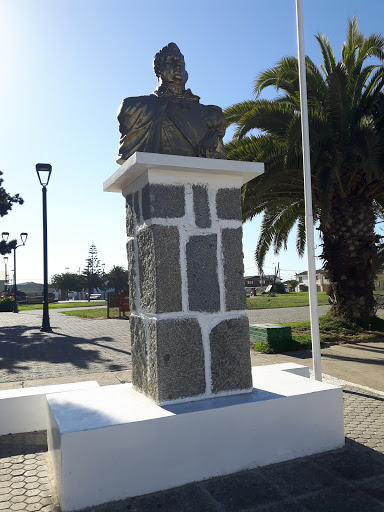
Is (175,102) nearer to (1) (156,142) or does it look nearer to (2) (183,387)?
(1) (156,142)

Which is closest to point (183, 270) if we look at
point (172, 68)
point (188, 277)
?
point (188, 277)

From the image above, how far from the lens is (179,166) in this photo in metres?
2.91

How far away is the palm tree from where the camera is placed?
9.21 meters

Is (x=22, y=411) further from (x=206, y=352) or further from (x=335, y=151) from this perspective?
(x=335, y=151)

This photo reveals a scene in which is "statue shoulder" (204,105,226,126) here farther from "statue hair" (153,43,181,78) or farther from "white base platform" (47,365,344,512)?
"white base platform" (47,365,344,512)

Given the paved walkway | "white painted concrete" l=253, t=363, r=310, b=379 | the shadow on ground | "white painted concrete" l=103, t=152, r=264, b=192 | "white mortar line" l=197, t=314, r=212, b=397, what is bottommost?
the shadow on ground

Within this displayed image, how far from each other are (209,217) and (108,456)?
1.69 meters

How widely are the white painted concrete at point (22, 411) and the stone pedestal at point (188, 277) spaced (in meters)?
1.15

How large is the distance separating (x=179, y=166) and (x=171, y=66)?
1.03m

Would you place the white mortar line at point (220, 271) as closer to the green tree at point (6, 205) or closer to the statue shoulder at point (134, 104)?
the statue shoulder at point (134, 104)

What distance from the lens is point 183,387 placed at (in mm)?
2918

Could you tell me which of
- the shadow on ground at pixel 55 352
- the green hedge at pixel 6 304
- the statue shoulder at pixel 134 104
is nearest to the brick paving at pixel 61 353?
the shadow on ground at pixel 55 352


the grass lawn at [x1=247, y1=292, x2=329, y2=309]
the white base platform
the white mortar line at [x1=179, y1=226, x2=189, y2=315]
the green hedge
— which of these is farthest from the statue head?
the green hedge

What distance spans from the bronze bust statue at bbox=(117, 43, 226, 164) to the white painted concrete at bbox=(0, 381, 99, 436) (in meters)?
2.14
